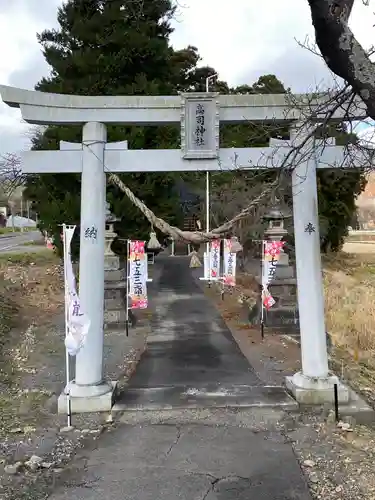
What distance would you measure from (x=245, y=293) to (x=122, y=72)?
9.61m

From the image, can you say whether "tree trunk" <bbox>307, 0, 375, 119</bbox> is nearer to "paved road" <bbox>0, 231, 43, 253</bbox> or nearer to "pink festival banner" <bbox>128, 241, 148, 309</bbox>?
"pink festival banner" <bbox>128, 241, 148, 309</bbox>

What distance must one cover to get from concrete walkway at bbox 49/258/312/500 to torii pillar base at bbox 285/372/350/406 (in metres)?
0.28

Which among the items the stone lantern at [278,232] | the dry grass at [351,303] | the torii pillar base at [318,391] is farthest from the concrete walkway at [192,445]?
the stone lantern at [278,232]

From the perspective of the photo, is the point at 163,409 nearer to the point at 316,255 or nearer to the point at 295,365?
the point at 316,255

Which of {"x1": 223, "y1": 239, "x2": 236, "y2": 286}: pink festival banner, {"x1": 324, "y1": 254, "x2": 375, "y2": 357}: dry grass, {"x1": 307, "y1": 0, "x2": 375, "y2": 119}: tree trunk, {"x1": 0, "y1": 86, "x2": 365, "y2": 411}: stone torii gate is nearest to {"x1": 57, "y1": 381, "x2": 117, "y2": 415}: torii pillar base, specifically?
{"x1": 0, "y1": 86, "x2": 365, "y2": 411}: stone torii gate

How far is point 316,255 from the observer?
7016 mm

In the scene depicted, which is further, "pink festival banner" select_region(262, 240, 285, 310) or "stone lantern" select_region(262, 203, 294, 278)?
"stone lantern" select_region(262, 203, 294, 278)

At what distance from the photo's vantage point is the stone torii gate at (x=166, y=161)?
682 cm

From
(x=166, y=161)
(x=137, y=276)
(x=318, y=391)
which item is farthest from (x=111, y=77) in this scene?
(x=318, y=391)

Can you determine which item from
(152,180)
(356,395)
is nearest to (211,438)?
(356,395)

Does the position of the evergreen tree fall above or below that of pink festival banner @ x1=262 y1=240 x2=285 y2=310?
above

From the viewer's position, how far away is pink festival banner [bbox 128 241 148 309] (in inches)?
512

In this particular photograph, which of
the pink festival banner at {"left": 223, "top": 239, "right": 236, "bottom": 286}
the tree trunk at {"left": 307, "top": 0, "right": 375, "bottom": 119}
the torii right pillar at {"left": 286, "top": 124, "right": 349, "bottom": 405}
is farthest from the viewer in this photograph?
the pink festival banner at {"left": 223, "top": 239, "right": 236, "bottom": 286}

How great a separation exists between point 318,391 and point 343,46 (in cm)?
491
